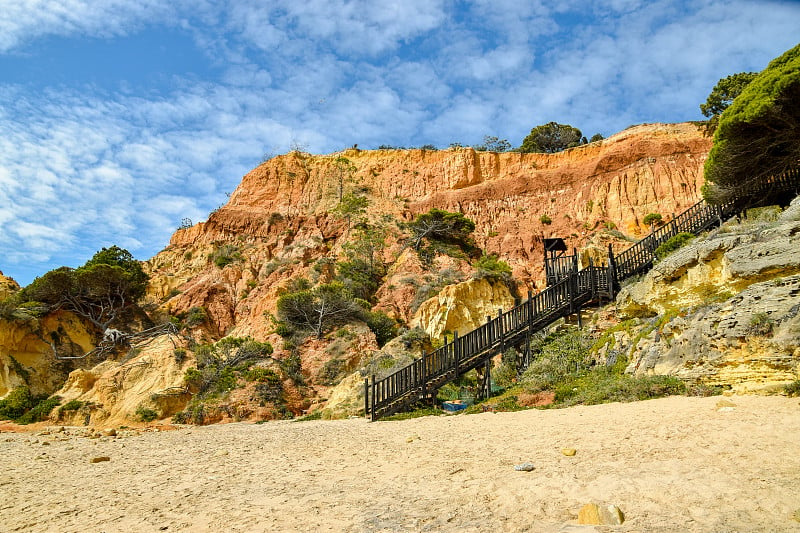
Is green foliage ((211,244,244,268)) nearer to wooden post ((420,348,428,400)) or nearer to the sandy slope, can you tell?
wooden post ((420,348,428,400))

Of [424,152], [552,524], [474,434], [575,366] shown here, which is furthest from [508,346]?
[424,152]

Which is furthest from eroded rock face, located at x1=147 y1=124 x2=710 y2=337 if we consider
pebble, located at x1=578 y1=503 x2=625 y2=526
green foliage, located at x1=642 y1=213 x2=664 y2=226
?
pebble, located at x1=578 y1=503 x2=625 y2=526

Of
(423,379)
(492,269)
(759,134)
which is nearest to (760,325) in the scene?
(423,379)

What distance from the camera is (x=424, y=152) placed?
160 feet

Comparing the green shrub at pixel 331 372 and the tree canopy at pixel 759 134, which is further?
the green shrub at pixel 331 372

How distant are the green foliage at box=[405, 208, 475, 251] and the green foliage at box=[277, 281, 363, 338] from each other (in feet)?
42.8

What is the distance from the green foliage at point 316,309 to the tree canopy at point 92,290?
41.8 feet

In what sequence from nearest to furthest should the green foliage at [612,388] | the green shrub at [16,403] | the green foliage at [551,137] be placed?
the green foliage at [612,388] → the green shrub at [16,403] → the green foliage at [551,137]

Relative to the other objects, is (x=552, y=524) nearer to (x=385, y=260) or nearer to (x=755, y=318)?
(x=755, y=318)

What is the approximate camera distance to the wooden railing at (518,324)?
1363 centimetres

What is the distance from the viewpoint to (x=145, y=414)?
18.5 m

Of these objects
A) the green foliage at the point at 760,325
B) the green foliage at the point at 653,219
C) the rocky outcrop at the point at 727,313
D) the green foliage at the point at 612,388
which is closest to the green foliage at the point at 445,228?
the green foliage at the point at 653,219

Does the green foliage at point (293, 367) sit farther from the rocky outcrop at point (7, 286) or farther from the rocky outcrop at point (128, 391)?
the rocky outcrop at point (7, 286)

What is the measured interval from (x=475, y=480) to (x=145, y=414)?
17930 millimetres
